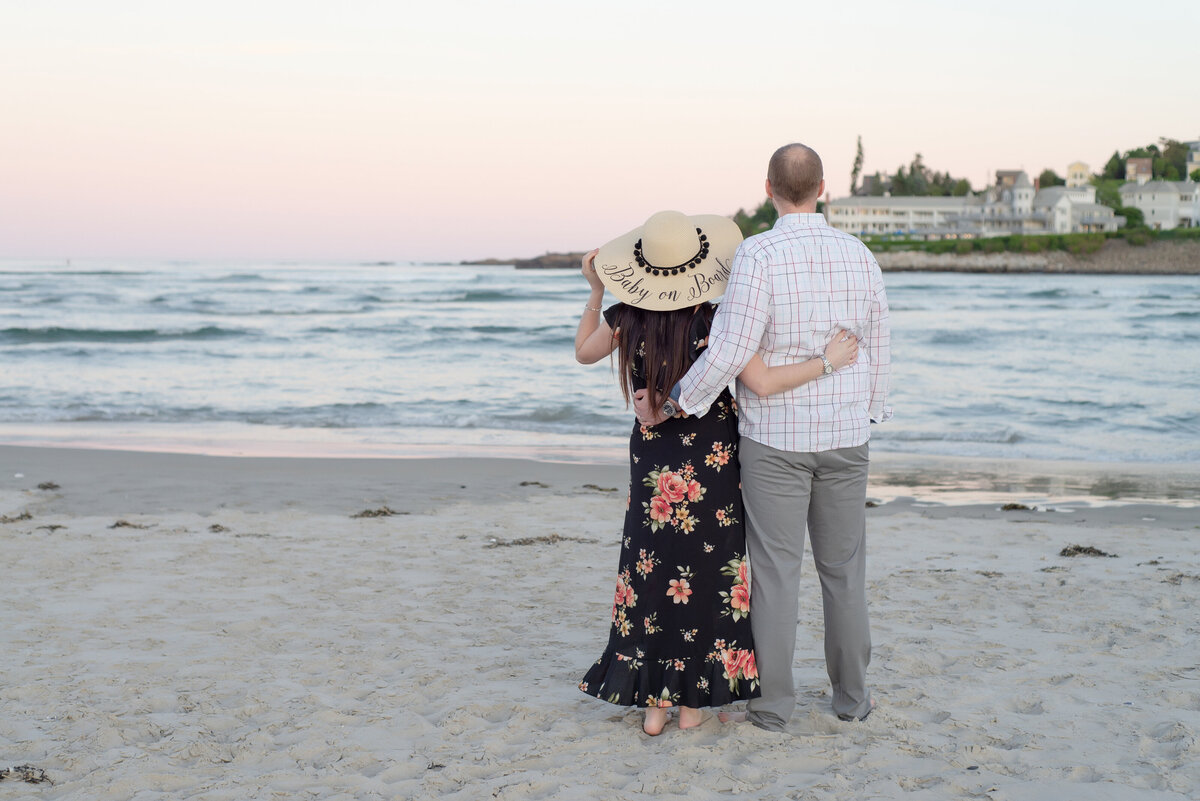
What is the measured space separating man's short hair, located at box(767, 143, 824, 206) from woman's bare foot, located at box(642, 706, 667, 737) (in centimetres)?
158

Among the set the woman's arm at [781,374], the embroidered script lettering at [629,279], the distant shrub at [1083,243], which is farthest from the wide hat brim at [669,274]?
the distant shrub at [1083,243]

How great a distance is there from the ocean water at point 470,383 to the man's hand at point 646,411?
6.94m

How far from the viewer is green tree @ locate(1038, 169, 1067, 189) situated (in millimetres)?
121000

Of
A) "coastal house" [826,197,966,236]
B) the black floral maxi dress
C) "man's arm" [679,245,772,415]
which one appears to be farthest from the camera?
"coastal house" [826,197,966,236]

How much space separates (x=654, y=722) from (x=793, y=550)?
0.69 m

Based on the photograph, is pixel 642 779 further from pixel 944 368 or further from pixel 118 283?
pixel 118 283

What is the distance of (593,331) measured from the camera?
2996 mm

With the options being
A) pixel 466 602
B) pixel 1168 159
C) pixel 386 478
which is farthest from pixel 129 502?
pixel 1168 159

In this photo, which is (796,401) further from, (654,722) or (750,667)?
(654,722)

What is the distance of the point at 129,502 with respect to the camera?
7113mm

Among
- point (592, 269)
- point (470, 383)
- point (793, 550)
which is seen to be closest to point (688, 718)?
point (793, 550)

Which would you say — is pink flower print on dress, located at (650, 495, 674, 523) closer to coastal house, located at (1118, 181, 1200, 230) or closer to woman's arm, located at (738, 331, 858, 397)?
woman's arm, located at (738, 331, 858, 397)

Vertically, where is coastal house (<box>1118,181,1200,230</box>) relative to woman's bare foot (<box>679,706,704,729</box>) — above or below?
above

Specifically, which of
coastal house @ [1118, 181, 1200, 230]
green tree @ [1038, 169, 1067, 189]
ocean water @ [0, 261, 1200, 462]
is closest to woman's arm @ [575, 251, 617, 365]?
ocean water @ [0, 261, 1200, 462]
